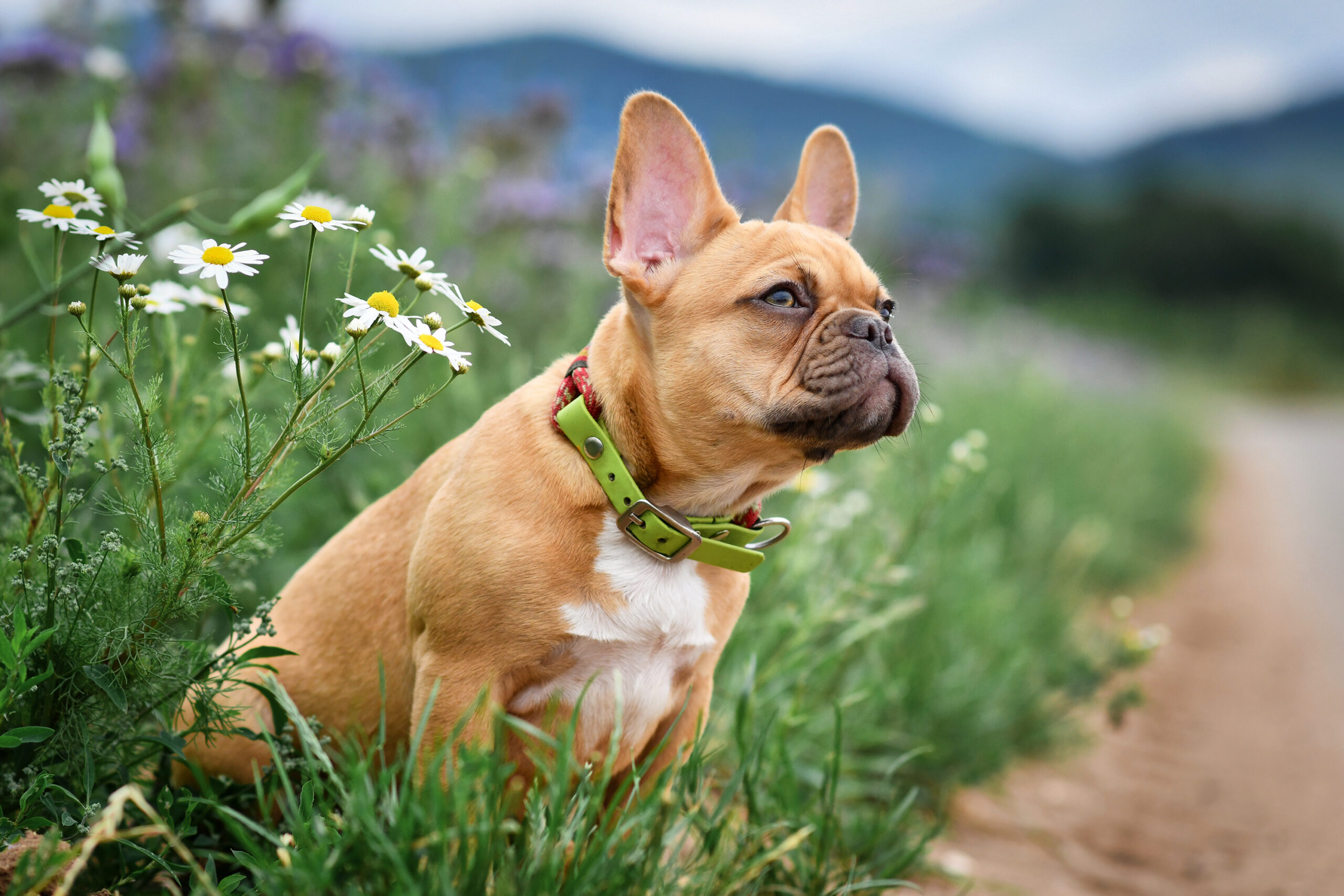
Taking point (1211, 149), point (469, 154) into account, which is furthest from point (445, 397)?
point (1211, 149)

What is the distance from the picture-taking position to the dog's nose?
84.4 inches

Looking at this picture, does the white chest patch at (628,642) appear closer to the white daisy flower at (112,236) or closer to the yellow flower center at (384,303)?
the yellow flower center at (384,303)

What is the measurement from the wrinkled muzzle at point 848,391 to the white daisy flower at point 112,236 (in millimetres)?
1244

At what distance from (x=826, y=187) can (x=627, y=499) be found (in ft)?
4.08

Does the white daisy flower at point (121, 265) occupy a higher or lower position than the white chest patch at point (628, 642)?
higher

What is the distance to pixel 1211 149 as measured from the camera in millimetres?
57781

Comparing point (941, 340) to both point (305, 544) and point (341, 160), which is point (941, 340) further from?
point (305, 544)

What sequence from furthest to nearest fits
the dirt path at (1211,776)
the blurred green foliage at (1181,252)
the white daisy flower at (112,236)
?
the blurred green foliage at (1181,252) → the dirt path at (1211,776) → the white daisy flower at (112,236)

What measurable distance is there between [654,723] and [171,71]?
17.1 feet

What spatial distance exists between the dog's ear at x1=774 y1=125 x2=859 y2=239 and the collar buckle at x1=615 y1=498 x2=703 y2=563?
101 cm

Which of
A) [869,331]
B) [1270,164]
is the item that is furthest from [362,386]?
[1270,164]

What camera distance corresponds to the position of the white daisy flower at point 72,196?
1.72m

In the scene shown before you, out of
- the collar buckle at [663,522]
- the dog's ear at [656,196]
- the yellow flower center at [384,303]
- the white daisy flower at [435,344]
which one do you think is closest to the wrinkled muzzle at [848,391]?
the collar buckle at [663,522]

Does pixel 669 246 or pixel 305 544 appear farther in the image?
pixel 305 544
